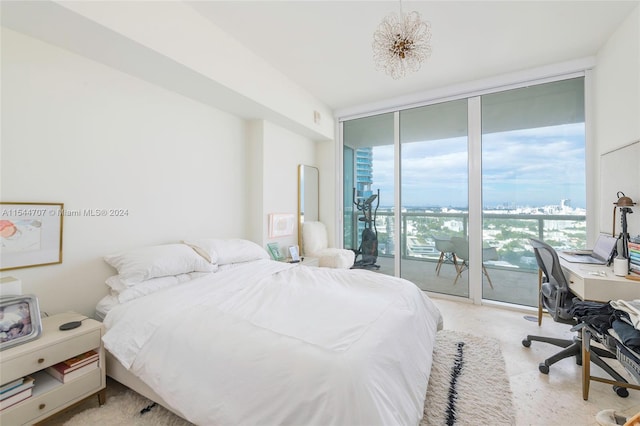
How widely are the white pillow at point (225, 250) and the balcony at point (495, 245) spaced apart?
2.28 metres

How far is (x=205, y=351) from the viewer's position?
1.30 m

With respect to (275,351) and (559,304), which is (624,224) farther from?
(275,351)

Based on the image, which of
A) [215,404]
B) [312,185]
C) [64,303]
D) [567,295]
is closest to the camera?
[215,404]

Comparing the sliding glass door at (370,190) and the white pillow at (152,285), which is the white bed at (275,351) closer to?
the white pillow at (152,285)

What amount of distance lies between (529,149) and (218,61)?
3687 mm

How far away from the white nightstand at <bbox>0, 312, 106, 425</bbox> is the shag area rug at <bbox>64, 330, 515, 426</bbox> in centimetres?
14

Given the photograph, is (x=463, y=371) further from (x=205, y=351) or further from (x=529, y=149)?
(x=529, y=149)

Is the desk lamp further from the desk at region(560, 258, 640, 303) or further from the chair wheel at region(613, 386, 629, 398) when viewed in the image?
the chair wheel at region(613, 386, 629, 398)

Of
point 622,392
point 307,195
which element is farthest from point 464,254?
point 307,195

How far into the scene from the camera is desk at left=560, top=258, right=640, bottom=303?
5.82ft

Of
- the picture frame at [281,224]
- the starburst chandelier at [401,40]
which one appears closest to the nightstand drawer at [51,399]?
the picture frame at [281,224]

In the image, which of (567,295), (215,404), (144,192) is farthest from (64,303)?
(567,295)

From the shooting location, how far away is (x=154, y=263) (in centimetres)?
200

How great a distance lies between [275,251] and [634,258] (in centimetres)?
331
